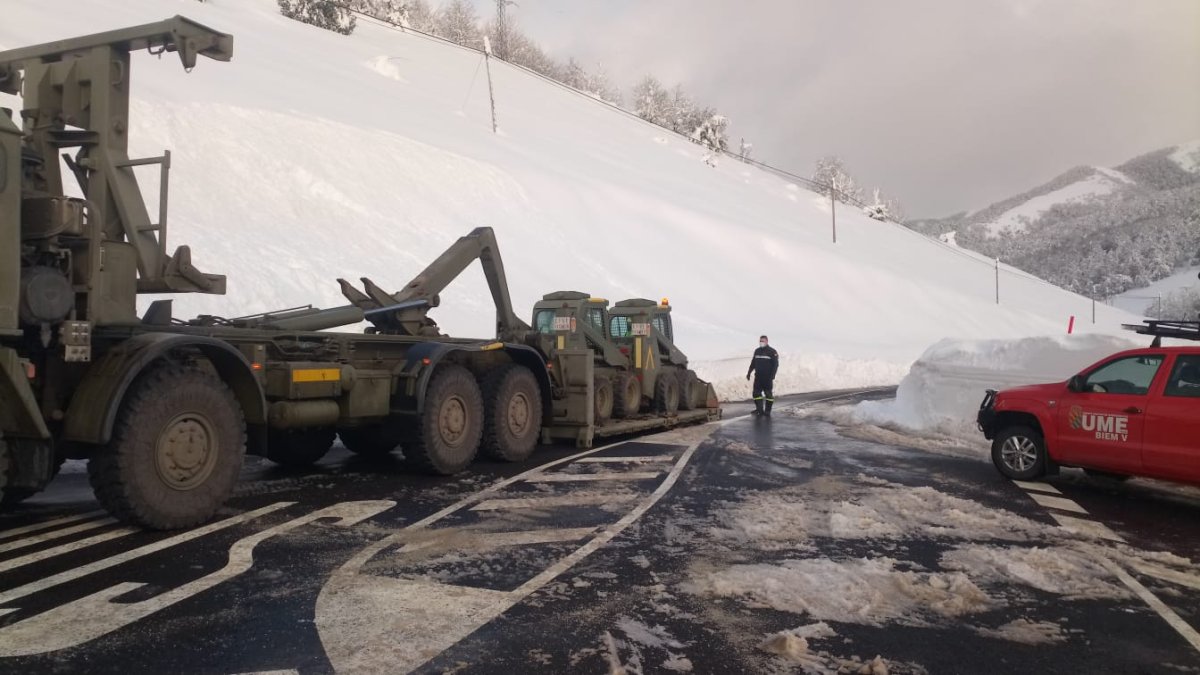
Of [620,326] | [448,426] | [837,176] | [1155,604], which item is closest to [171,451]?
[448,426]

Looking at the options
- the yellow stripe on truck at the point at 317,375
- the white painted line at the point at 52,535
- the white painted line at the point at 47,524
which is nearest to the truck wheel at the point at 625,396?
the yellow stripe on truck at the point at 317,375

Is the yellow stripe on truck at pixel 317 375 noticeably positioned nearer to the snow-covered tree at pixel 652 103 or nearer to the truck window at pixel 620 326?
the truck window at pixel 620 326

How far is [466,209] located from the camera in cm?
3328

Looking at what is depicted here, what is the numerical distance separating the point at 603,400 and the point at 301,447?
206 inches

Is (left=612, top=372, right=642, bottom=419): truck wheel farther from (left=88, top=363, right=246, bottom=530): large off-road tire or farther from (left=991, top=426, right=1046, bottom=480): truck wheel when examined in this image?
(left=88, top=363, right=246, bottom=530): large off-road tire

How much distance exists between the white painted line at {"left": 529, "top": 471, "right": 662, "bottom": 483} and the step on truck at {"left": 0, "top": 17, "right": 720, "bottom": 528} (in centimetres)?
114

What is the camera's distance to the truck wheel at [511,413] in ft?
33.2

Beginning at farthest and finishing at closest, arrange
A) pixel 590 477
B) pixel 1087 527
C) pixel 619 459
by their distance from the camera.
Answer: pixel 619 459 < pixel 590 477 < pixel 1087 527

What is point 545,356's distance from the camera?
12109 millimetres

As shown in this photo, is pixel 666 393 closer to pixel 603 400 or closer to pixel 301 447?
pixel 603 400

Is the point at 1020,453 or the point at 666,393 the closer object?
the point at 1020,453

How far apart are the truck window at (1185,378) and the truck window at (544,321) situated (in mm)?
8636

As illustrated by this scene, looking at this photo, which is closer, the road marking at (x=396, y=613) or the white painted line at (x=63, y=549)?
the road marking at (x=396, y=613)

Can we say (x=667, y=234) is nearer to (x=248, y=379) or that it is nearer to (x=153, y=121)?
(x=153, y=121)
